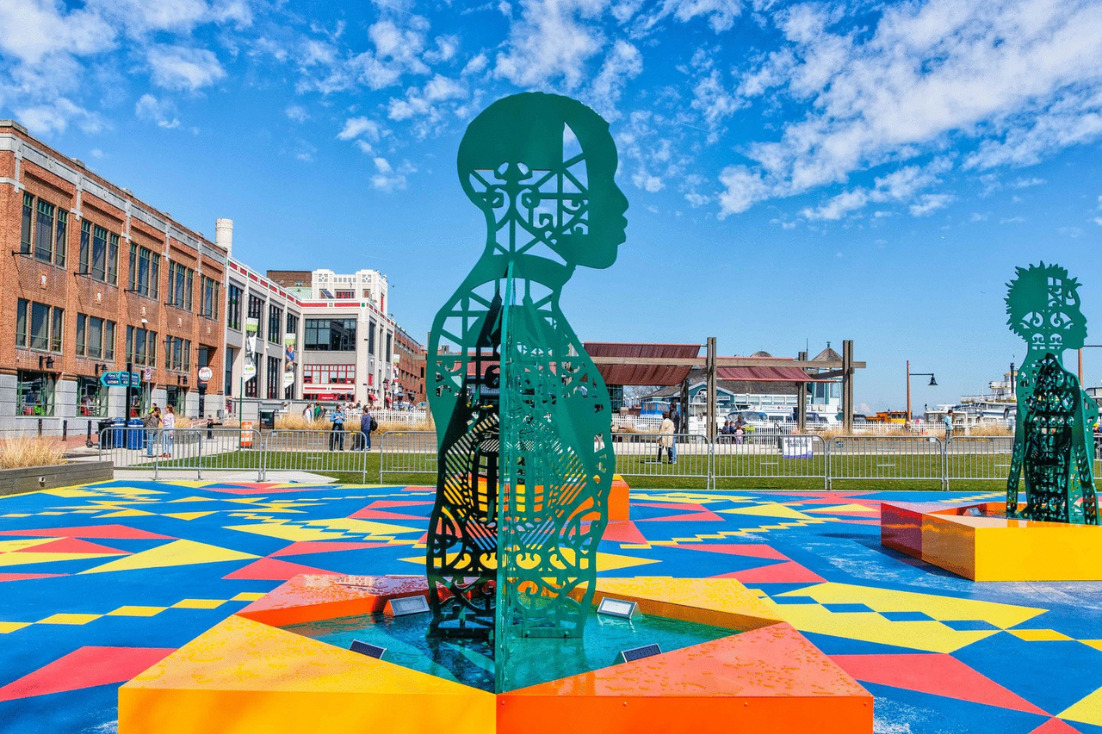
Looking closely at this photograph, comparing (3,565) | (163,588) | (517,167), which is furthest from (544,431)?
(3,565)

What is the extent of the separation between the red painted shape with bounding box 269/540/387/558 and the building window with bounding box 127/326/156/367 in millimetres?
29457

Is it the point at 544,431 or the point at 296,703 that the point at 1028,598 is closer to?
the point at 544,431

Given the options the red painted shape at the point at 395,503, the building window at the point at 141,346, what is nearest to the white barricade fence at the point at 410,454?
the red painted shape at the point at 395,503

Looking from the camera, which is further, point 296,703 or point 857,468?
point 857,468

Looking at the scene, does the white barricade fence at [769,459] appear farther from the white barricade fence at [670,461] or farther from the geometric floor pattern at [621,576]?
the geometric floor pattern at [621,576]

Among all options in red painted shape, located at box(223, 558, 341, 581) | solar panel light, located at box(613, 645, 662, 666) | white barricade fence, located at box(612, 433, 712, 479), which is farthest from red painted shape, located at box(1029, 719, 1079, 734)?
white barricade fence, located at box(612, 433, 712, 479)

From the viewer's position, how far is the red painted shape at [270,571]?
6801 millimetres

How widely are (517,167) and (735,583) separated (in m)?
2.72

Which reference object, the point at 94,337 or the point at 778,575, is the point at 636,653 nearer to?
the point at 778,575

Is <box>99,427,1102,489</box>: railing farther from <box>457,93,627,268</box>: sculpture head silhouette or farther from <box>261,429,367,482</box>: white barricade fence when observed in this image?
<box>457,93,627,268</box>: sculpture head silhouette

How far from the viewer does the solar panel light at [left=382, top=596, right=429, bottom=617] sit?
414 cm

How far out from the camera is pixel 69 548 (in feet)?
26.6

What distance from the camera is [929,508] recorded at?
9266 millimetres

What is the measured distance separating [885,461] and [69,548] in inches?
753
